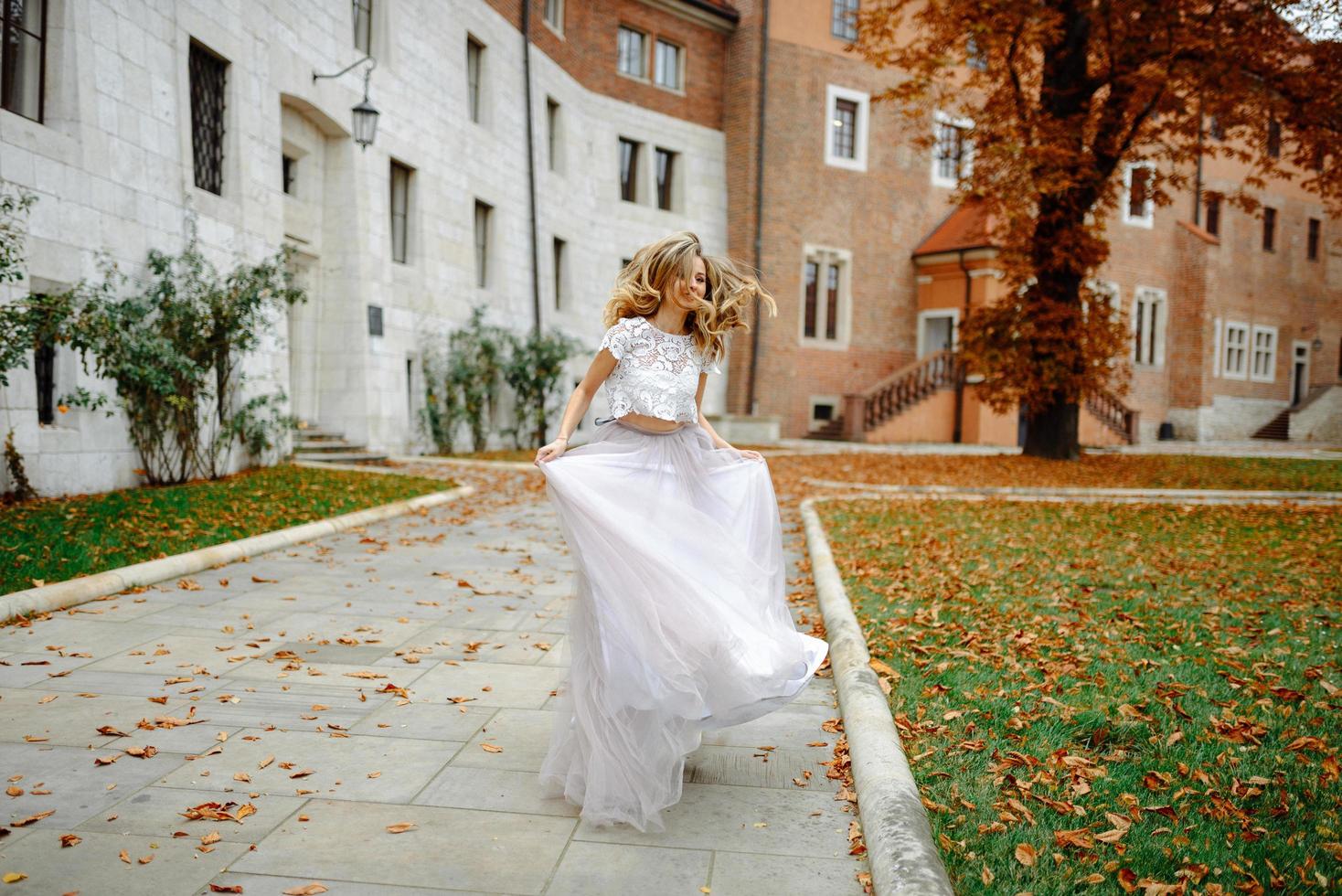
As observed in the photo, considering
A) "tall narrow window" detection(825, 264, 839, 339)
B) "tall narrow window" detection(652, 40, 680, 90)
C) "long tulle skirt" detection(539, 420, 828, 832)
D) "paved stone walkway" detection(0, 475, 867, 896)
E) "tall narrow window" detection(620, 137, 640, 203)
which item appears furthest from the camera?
"tall narrow window" detection(825, 264, 839, 339)

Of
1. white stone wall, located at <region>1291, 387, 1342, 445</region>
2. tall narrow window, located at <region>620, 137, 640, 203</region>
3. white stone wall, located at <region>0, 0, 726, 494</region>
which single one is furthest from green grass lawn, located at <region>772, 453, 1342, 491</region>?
white stone wall, located at <region>1291, 387, 1342, 445</region>

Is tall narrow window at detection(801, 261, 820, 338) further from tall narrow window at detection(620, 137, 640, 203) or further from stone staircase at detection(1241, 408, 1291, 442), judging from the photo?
stone staircase at detection(1241, 408, 1291, 442)

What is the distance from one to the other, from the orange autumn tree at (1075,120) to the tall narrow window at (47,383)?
1353 cm

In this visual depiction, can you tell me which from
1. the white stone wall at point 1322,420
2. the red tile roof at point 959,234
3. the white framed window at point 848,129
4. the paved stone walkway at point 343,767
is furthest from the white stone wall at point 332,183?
the white stone wall at point 1322,420

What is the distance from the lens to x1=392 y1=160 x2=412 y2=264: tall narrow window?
60.2ft

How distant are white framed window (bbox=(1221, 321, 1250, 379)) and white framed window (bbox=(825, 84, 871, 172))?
54.6 ft

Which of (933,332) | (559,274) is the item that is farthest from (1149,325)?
(559,274)

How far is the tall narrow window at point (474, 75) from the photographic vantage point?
2078 centimetres

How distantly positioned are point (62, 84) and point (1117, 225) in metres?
31.1

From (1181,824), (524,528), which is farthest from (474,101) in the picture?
(1181,824)

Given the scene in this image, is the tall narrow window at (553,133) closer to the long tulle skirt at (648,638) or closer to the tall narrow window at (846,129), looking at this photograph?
the tall narrow window at (846,129)

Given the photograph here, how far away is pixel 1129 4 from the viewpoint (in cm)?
1633

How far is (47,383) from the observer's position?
10.1 metres

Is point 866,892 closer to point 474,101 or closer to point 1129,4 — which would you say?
point 1129,4
